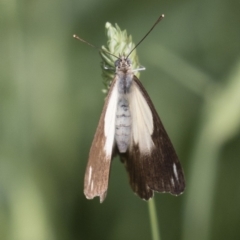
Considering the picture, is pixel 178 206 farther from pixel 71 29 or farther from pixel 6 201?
pixel 71 29

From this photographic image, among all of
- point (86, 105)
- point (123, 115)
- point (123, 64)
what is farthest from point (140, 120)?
point (86, 105)

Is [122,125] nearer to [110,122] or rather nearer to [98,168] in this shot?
[110,122]

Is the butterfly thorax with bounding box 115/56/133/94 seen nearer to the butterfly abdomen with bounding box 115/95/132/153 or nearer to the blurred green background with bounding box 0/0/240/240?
the butterfly abdomen with bounding box 115/95/132/153

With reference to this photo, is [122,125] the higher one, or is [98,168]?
[122,125]

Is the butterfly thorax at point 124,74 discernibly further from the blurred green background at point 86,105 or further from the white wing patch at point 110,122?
the blurred green background at point 86,105

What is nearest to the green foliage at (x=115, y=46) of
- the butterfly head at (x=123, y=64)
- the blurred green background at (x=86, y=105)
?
the butterfly head at (x=123, y=64)

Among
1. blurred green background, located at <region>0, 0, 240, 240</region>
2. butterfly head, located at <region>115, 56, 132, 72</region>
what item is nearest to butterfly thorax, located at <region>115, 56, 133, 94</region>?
butterfly head, located at <region>115, 56, 132, 72</region>

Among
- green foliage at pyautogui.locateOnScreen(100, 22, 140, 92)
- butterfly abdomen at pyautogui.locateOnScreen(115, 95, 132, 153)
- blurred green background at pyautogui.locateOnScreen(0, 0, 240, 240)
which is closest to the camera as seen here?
green foliage at pyautogui.locateOnScreen(100, 22, 140, 92)

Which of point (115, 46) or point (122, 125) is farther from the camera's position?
point (122, 125)
